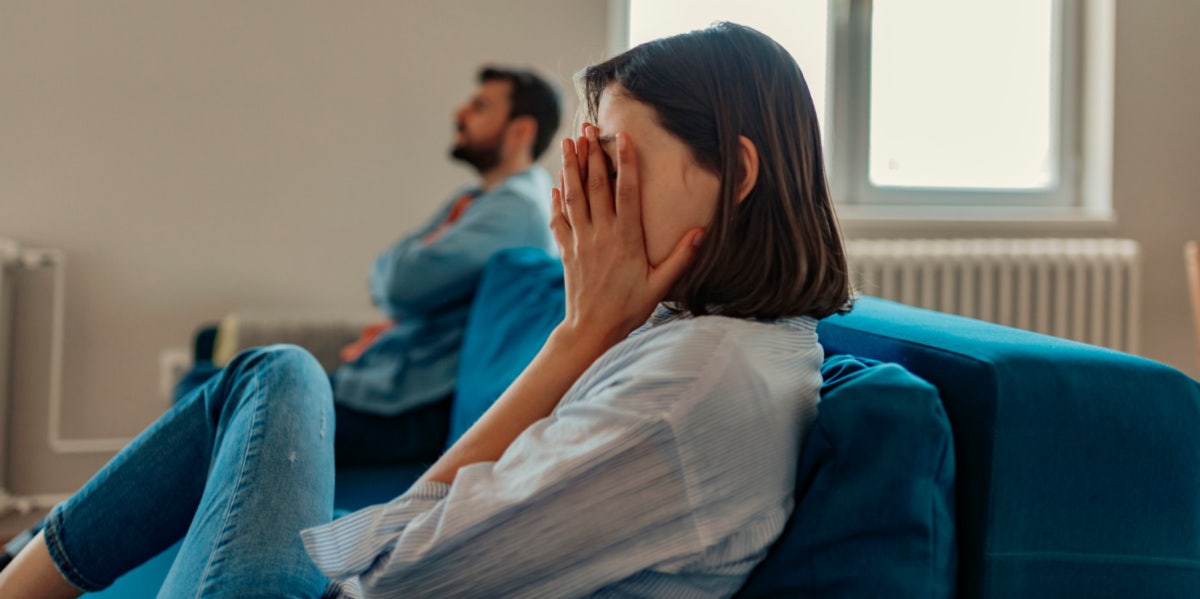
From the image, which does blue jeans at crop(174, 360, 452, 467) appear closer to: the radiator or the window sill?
the radiator

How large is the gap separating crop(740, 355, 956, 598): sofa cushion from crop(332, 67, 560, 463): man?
1.35 m

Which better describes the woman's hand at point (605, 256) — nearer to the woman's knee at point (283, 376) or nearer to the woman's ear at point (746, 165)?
the woman's ear at point (746, 165)

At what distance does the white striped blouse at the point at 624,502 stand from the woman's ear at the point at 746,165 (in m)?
0.13

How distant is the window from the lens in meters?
→ 3.18

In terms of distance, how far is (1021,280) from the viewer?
302 centimetres

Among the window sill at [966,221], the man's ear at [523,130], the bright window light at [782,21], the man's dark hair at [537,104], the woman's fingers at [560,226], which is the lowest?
the window sill at [966,221]

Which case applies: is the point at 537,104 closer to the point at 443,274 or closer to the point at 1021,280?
the point at 443,274

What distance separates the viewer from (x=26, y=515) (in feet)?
9.24

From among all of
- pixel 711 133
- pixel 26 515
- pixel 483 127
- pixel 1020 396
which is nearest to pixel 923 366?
pixel 1020 396

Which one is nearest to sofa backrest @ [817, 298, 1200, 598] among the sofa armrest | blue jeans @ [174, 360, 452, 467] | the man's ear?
blue jeans @ [174, 360, 452, 467]

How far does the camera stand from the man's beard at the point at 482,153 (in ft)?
8.07

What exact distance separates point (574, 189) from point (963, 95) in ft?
8.71

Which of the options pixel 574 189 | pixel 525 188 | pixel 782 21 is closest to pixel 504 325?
pixel 525 188

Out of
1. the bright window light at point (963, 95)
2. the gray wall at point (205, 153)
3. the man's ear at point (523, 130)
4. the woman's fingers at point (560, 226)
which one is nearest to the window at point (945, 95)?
the bright window light at point (963, 95)
